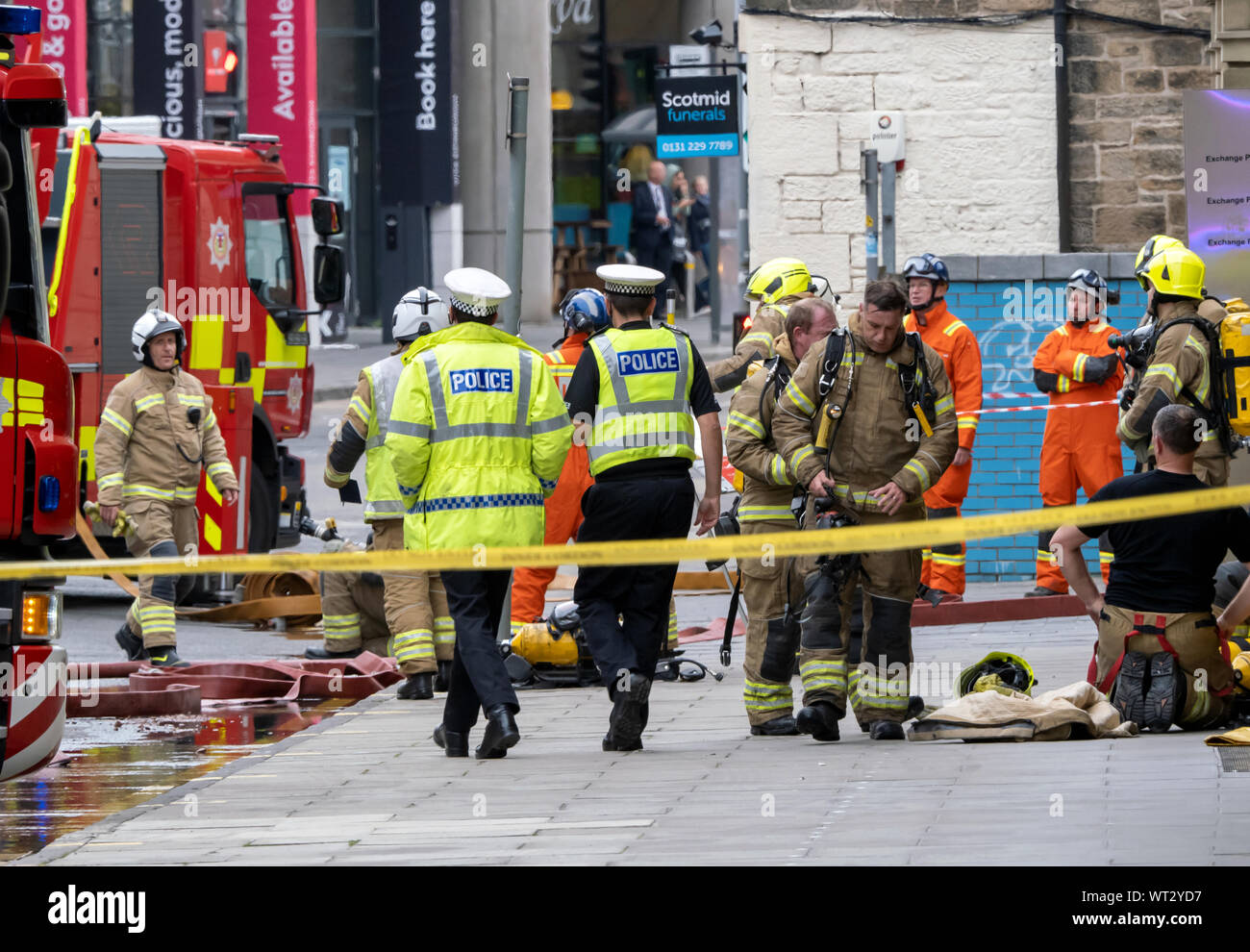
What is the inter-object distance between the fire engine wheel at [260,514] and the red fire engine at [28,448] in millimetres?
6894

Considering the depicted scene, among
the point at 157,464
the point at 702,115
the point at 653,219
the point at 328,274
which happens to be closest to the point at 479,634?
the point at 157,464

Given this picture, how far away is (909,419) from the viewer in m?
8.50

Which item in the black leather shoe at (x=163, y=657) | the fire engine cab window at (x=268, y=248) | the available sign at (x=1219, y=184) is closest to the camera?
the black leather shoe at (x=163, y=657)

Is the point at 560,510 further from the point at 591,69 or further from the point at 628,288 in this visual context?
the point at 591,69

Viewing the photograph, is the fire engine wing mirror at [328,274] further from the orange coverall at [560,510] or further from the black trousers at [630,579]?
the black trousers at [630,579]

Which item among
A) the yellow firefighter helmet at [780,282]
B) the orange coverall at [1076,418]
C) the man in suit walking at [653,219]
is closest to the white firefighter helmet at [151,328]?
the yellow firefighter helmet at [780,282]

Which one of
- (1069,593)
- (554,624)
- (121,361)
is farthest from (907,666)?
(121,361)

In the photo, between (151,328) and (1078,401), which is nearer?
(151,328)

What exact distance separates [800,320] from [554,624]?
2.22 metres

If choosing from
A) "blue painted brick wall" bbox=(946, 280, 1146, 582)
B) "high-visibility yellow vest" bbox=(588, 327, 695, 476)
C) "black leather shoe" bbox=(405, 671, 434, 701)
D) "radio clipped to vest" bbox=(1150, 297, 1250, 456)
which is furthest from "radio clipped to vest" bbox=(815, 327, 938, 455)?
"blue painted brick wall" bbox=(946, 280, 1146, 582)

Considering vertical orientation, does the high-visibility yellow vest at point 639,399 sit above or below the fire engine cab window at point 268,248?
below

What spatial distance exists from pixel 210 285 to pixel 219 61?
16.7 meters

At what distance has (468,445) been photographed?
8.39 meters

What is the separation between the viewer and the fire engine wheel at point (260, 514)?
581 inches
